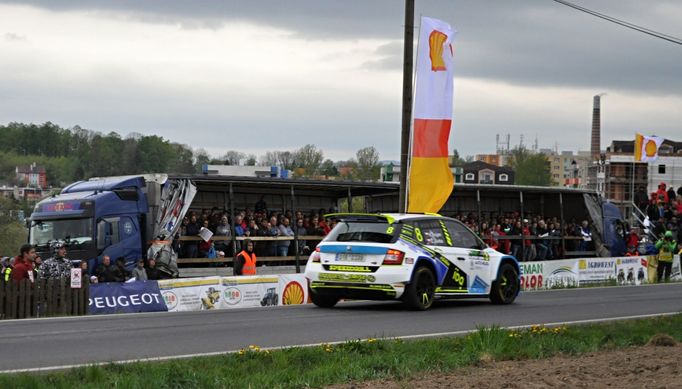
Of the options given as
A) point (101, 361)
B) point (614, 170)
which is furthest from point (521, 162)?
point (101, 361)

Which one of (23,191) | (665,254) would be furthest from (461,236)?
(23,191)

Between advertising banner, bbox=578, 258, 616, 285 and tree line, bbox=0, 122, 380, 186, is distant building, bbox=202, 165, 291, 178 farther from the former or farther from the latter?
tree line, bbox=0, 122, 380, 186

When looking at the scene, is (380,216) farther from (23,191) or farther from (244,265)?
(23,191)

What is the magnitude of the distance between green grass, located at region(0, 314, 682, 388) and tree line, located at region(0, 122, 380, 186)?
201 feet

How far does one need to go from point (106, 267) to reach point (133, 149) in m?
62.1

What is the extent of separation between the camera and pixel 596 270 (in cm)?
3416

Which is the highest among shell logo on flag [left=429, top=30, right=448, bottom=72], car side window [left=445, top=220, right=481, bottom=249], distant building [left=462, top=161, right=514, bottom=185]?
shell logo on flag [left=429, top=30, right=448, bottom=72]

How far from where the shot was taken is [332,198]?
3438 cm

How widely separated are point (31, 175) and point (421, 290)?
11317 centimetres

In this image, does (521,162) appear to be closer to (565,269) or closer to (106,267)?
(565,269)

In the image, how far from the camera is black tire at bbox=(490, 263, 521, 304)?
64.0ft

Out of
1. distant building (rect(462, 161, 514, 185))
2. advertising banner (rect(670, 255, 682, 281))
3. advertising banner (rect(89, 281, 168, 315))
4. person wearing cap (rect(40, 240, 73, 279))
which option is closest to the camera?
advertising banner (rect(89, 281, 168, 315))

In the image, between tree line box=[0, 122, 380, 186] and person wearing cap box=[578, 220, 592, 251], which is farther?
tree line box=[0, 122, 380, 186]

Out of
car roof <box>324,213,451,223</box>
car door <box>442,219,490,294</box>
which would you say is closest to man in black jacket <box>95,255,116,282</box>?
car roof <box>324,213,451,223</box>
